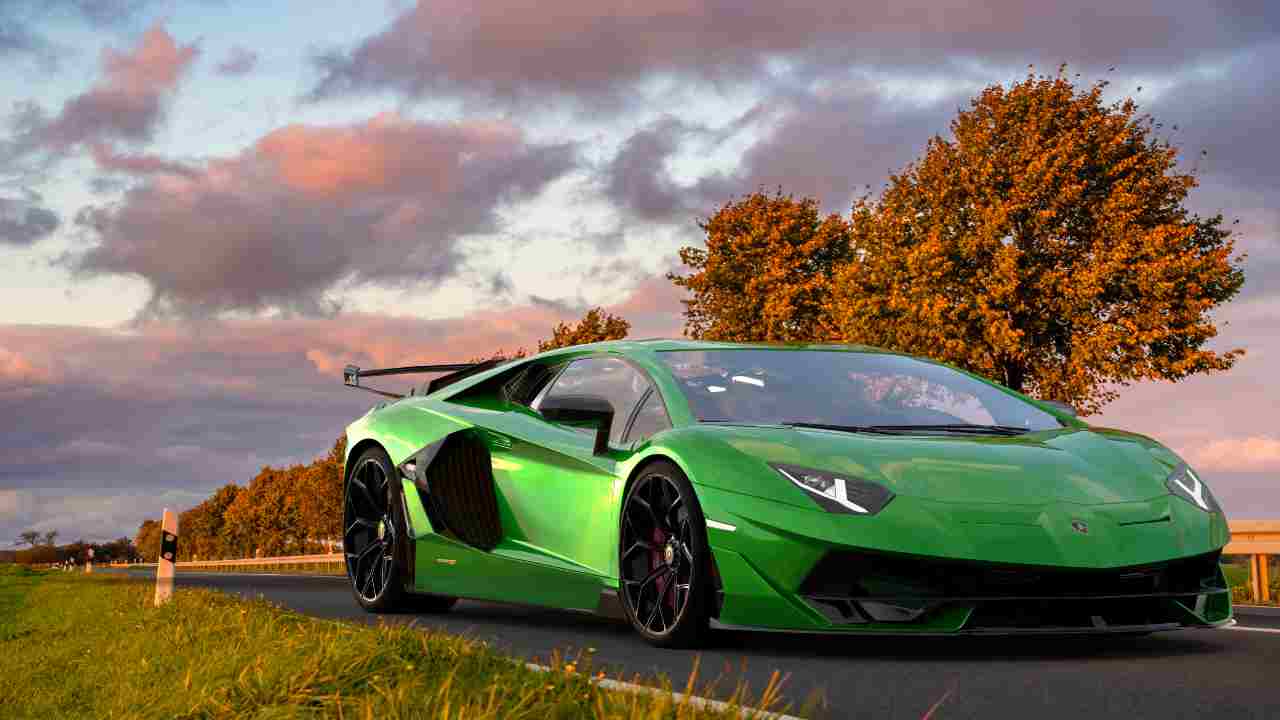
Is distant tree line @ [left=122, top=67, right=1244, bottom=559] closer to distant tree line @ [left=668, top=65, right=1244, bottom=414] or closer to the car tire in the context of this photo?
distant tree line @ [left=668, top=65, right=1244, bottom=414]

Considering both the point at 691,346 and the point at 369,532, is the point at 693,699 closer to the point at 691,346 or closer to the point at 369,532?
the point at 691,346

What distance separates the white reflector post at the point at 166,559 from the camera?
1007 cm

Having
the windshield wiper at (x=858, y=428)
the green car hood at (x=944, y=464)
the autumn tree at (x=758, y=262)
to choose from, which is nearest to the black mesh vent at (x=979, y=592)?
the green car hood at (x=944, y=464)

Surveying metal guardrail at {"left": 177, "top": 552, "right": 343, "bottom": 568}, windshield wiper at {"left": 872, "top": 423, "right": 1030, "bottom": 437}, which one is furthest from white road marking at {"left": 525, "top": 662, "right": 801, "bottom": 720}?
metal guardrail at {"left": 177, "top": 552, "right": 343, "bottom": 568}

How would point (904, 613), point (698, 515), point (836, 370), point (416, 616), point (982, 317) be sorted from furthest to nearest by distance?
point (982, 317) < point (416, 616) < point (836, 370) < point (698, 515) < point (904, 613)

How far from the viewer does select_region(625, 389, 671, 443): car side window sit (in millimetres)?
6551

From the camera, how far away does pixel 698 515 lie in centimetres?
583

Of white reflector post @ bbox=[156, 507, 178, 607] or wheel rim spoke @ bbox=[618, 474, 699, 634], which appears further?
white reflector post @ bbox=[156, 507, 178, 607]

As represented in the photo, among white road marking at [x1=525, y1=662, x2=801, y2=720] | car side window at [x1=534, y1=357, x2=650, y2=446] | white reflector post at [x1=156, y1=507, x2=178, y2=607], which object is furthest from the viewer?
white reflector post at [x1=156, y1=507, x2=178, y2=607]

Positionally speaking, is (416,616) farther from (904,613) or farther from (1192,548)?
(1192,548)

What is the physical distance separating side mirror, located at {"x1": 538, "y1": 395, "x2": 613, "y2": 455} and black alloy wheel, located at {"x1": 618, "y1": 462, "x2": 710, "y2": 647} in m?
0.40

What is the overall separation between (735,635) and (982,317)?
26606 millimetres

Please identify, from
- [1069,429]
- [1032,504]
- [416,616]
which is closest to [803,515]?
[1032,504]

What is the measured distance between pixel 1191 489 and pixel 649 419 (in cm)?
232
